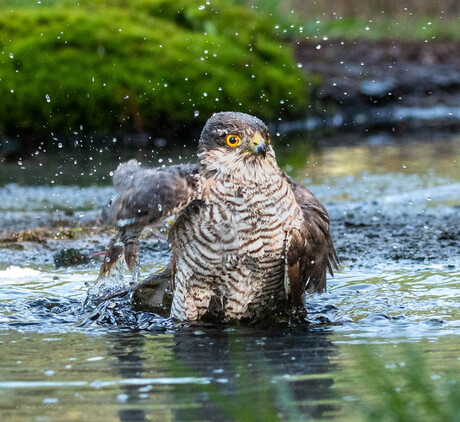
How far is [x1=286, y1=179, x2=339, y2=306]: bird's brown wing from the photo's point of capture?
5.22 metres

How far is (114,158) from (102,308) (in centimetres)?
676

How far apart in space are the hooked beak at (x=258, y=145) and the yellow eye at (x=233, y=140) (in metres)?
0.08

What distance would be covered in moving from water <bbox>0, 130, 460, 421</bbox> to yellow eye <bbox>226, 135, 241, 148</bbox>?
0.96 meters

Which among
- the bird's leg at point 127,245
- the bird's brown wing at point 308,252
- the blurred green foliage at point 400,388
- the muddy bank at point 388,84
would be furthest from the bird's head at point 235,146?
the muddy bank at point 388,84

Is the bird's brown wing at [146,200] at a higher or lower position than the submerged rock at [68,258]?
higher

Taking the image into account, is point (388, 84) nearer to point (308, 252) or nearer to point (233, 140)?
point (308, 252)

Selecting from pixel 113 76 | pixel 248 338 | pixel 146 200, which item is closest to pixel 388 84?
pixel 113 76

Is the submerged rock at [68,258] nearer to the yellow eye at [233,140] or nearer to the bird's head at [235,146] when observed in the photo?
the bird's head at [235,146]

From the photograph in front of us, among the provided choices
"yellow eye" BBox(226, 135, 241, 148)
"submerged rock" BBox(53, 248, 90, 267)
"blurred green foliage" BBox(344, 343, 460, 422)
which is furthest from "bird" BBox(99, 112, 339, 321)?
"submerged rock" BBox(53, 248, 90, 267)

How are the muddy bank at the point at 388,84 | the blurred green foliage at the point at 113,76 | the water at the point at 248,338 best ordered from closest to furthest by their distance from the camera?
the water at the point at 248,338 < the blurred green foliage at the point at 113,76 < the muddy bank at the point at 388,84

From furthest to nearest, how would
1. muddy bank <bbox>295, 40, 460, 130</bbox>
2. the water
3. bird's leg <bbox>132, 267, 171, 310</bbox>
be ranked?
muddy bank <bbox>295, 40, 460, 130</bbox> → bird's leg <bbox>132, 267, 171, 310</bbox> → the water

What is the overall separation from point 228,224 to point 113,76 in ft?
29.8

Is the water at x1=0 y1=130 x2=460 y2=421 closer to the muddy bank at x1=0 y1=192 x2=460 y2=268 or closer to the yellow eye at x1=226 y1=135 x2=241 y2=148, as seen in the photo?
the muddy bank at x1=0 y1=192 x2=460 y2=268

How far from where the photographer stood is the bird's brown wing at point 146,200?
491cm
